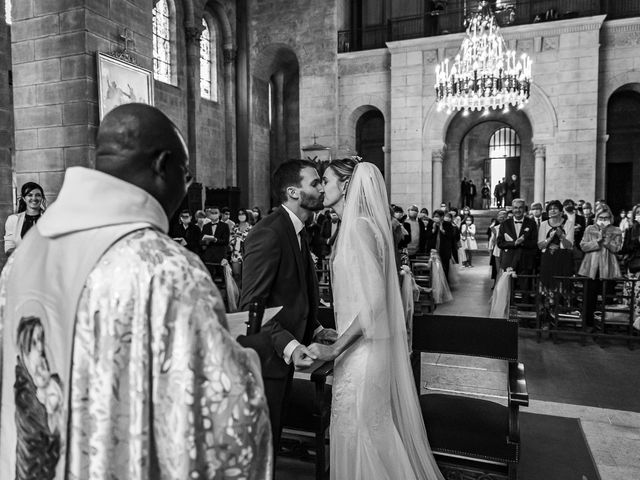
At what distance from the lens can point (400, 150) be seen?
53.4 feet

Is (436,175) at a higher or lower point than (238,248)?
higher

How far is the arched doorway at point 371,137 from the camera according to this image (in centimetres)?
1906

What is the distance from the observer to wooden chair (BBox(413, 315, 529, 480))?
2562mm

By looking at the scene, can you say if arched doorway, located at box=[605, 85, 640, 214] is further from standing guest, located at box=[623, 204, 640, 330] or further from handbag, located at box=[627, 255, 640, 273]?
handbag, located at box=[627, 255, 640, 273]

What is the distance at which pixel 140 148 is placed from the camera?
1.08m

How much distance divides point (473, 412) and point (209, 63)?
1787 centimetres

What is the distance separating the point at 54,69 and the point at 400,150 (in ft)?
37.7

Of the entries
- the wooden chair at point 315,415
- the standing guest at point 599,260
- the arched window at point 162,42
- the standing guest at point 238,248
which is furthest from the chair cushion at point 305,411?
the arched window at point 162,42

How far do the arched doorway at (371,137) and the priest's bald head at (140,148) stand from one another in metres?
18.1

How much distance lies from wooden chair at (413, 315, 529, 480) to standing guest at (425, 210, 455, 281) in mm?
7773

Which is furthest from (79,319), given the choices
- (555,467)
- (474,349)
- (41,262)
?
(555,467)

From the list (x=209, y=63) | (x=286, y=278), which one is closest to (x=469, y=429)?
(x=286, y=278)

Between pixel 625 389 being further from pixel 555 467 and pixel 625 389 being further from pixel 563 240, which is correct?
pixel 563 240

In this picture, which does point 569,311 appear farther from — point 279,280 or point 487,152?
point 487,152
